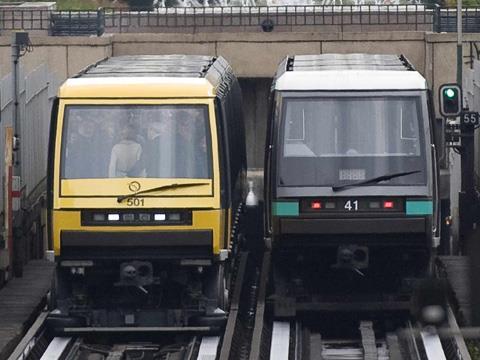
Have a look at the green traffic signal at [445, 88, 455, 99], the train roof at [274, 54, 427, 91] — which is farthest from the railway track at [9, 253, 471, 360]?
the green traffic signal at [445, 88, 455, 99]

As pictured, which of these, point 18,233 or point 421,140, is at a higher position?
point 421,140

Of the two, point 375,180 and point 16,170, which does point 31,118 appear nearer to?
point 16,170

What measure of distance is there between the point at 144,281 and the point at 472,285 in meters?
10.0

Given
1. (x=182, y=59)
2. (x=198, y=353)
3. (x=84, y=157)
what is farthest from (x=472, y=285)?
(x=182, y=59)

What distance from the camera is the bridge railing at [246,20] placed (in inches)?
1178

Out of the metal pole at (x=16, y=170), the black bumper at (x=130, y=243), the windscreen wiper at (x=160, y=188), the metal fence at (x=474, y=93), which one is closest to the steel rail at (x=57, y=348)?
the black bumper at (x=130, y=243)

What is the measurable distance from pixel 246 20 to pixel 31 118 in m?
11.8

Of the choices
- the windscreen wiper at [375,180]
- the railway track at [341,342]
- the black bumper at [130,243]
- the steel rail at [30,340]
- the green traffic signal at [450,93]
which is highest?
the green traffic signal at [450,93]

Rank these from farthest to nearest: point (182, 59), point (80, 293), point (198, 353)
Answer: point (182, 59), point (80, 293), point (198, 353)

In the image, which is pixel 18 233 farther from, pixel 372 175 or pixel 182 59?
pixel 372 175

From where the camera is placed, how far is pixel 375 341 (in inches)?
555

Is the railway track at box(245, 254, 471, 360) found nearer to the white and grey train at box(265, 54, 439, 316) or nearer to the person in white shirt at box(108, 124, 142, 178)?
the white and grey train at box(265, 54, 439, 316)

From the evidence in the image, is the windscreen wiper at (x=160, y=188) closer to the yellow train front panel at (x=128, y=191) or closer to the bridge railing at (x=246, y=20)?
the yellow train front panel at (x=128, y=191)

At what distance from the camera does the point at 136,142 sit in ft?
46.1
